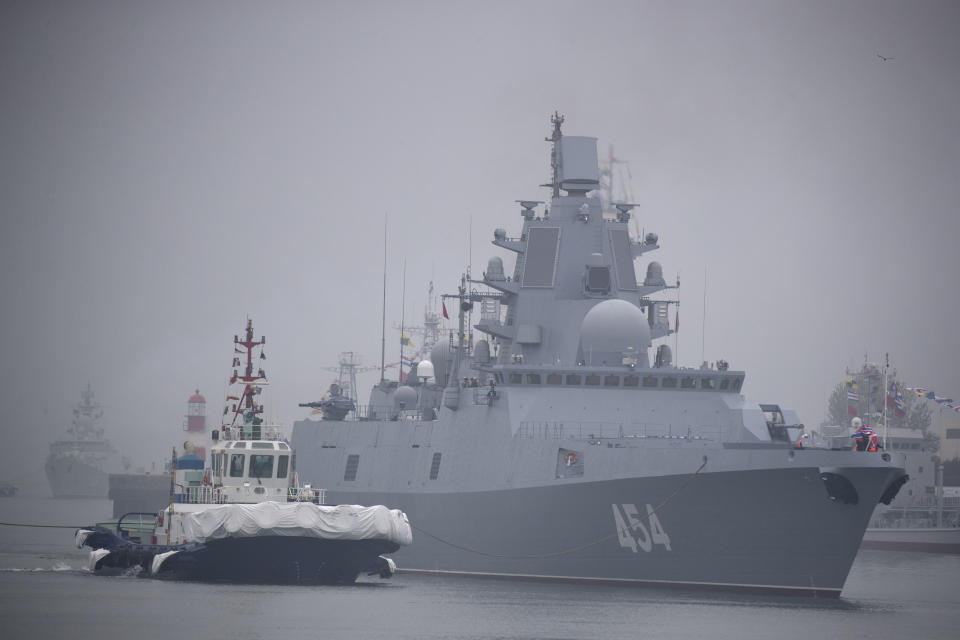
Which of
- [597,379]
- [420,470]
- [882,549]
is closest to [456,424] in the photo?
[420,470]

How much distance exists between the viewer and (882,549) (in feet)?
202

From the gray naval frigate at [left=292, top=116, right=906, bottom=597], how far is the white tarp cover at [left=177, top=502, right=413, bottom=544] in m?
3.62

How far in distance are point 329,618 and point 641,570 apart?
751cm

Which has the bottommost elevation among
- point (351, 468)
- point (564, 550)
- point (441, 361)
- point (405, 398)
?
point (564, 550)

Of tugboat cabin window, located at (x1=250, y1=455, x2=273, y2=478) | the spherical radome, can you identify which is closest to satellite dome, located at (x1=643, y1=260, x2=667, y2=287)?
the spherical radome

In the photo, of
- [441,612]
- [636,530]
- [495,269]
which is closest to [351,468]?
[495,269]

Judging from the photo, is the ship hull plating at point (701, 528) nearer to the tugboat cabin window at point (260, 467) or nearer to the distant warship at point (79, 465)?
the tugboat cabin window at point (260, 467)

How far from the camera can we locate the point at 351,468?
44781 millimetres

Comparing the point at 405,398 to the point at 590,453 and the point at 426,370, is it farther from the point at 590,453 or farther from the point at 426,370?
the point at 590,453

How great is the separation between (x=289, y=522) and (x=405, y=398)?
42.2ft

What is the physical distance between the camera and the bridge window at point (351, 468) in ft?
146

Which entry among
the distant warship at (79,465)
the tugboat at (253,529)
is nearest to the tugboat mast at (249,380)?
the tugboat at (253,529)

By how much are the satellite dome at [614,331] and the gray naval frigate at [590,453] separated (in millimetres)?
40

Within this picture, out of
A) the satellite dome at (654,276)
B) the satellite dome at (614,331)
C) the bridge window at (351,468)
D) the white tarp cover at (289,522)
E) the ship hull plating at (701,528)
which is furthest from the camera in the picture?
the bridge window at (351,468)
